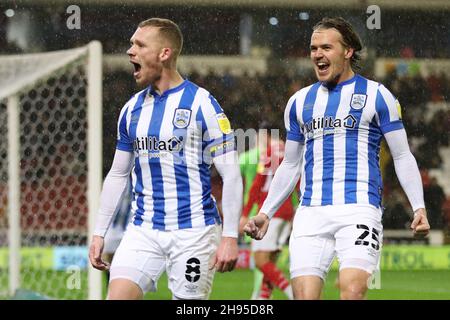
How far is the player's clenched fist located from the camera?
4748 mm

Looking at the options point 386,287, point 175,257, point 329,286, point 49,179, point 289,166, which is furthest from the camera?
point 49,179

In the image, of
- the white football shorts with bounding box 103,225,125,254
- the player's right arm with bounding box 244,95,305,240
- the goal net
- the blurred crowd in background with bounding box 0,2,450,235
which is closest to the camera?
the player's right arm with bounding box 244,95,305,240

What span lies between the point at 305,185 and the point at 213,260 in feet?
1.78

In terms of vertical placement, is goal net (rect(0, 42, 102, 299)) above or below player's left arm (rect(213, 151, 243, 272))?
above

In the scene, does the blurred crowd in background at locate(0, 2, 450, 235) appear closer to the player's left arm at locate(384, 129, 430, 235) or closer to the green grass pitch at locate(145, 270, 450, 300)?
the green grass pitch at locate(145, 270, 450, 300)

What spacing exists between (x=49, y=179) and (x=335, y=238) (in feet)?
25.9

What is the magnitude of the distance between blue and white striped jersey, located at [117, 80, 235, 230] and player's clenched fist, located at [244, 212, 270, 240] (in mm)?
162

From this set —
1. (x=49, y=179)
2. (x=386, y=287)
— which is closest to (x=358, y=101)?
(x=386, y=287)

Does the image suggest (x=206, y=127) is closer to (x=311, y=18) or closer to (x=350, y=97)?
(x=350, y=97)

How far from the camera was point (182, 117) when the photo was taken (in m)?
4.77

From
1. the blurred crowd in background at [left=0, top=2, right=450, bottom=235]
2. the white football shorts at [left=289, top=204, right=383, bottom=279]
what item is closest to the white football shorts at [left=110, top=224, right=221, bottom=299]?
the white football shorts at [left=289, top=204, right=383, bottom=279]

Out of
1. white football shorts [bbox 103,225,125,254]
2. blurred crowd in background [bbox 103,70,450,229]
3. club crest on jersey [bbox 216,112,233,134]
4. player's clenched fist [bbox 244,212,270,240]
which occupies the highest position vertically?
blurred crowd in background [bbox 103,70,450,229]

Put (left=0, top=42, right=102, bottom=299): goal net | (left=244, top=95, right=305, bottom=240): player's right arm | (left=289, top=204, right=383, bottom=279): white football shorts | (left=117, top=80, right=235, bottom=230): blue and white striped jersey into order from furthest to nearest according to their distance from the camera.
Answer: (left=0, top=42, right=102, bottom=299): goal net
(left=244, top=95, right=305, bottom=240): player's right arm
(left=117, top=80, right=235, bottom=230): blue and white striped jersey
(left=289, top=204, right=383, bottom=279): white football shorts

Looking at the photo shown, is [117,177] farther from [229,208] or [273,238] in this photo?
[273,238]
